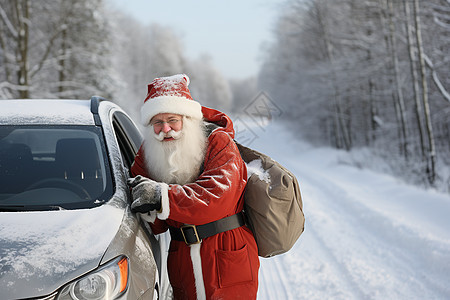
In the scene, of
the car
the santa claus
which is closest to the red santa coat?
the santa claus

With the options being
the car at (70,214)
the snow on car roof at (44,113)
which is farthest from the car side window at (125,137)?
the snow on car roof at (44,113)

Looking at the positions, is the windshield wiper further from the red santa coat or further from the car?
the red santa coat

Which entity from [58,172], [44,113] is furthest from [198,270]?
[44,113]

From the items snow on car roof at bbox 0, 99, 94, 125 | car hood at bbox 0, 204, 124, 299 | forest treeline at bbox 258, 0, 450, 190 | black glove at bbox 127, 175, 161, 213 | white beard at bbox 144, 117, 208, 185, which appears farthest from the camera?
forest treeline at bbox 258, 0, 450, 190

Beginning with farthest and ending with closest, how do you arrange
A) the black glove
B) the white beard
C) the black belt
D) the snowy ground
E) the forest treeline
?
the forest treeline, the snowy ground, the white beard, the black belt, the black glove

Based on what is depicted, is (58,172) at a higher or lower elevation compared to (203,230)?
higher

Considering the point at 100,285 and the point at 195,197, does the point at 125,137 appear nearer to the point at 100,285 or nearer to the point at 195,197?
the point at 195,197

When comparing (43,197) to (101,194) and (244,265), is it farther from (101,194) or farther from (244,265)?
(244,265)

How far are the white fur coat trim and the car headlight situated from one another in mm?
483

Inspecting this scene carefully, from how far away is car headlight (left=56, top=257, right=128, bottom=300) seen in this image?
1559mm

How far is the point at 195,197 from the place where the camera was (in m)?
1.93

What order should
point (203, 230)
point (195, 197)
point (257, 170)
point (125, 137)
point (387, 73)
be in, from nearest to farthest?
point (195, 197), point (203, 230), point (257, 170), point (125, 137), point (387, 73)

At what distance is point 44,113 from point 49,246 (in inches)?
50.4

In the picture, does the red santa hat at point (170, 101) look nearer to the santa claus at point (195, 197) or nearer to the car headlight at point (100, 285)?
the santa claus at point (195, 197)
